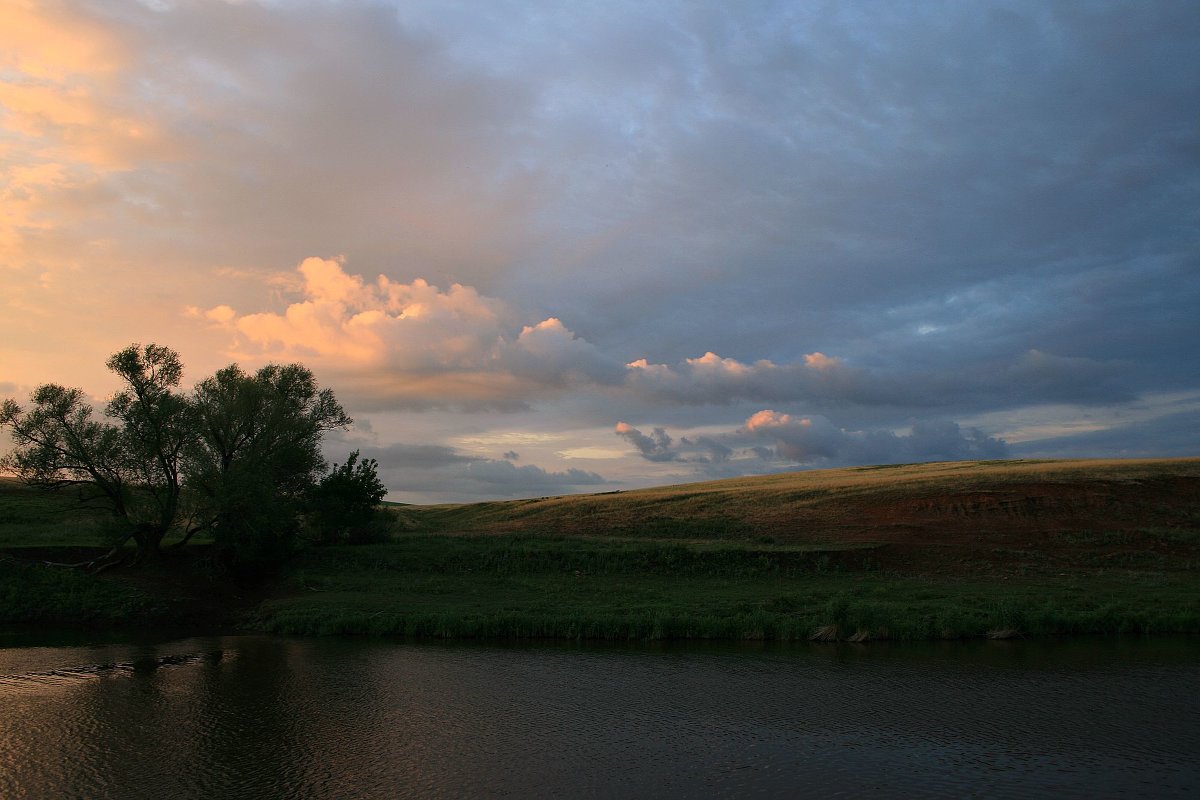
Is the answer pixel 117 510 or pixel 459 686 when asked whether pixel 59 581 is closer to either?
pixel 117 510

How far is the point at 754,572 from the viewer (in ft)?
118

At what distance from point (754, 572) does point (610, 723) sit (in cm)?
2109

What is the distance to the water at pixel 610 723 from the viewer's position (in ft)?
42.4

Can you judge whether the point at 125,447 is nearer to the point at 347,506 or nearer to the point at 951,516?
the point at 347,506

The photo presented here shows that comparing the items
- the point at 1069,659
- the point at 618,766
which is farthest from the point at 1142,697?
the point at 618,766

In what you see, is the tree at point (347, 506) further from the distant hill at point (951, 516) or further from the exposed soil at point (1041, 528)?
the exposed soil at point (1041, 528)

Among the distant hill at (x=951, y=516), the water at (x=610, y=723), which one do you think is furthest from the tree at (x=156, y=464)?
the distant hill at (x=951, y=516)

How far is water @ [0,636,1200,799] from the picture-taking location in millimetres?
12922

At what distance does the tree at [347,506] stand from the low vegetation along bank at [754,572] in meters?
2.09

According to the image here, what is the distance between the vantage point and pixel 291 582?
36.5 meters

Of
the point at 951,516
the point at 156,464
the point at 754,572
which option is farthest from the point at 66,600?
the point at 951,516

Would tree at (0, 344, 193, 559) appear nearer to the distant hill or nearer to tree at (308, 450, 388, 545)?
tree at (308, 450, 388, 545)

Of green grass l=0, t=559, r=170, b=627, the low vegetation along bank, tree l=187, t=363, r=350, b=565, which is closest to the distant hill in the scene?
the low vegetation along bank

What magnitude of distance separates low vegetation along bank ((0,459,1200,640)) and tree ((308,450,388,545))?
2.09 m
